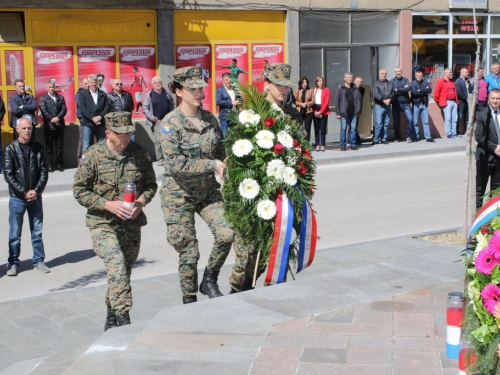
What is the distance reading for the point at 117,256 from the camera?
6766 mm

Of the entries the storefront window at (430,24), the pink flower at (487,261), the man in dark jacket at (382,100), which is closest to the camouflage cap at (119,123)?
the pink flower at (487,261)

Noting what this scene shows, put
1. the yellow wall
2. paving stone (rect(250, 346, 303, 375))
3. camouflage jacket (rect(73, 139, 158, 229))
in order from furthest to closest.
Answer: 1. the yellow wall
2. camouflage jacket (rect(73, 139, 158, 229))
3. paving stone (rect(250, 346, 303, 375))

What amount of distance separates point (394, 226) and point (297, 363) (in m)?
6.40

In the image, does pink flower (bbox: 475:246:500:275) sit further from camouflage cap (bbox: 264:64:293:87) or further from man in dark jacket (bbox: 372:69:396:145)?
man in dark jacket (bbox: 372:69:396:145)

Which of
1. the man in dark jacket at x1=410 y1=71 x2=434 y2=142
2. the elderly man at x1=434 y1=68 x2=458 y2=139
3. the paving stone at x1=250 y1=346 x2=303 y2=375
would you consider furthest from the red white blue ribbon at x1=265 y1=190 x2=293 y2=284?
the elderly man at x1=434 y1=68 x2=458 y2=139

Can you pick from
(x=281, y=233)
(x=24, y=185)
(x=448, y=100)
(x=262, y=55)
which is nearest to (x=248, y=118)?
(x=281, y=233)

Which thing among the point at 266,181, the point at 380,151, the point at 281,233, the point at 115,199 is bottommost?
the point at 380,151

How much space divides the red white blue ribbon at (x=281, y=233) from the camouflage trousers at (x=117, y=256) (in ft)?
4.05

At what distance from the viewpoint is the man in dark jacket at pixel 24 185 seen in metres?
9.49

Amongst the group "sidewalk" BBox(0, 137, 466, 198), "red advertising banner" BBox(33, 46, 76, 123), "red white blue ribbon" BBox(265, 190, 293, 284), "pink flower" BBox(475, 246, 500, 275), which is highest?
"red advertising banner" BBox(33, 46, 76, 123)

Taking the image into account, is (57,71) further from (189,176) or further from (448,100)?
(189,176)

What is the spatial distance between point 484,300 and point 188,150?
363cm

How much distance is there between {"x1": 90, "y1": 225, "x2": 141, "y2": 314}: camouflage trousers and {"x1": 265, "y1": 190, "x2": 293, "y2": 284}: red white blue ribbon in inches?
48.6

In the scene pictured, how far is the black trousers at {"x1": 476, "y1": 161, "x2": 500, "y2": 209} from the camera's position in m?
10.9
